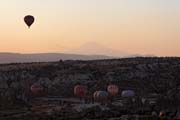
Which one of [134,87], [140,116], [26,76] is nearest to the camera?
[140,116]

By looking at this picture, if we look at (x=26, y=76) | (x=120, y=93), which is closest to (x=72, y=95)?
(x=120, y=93)

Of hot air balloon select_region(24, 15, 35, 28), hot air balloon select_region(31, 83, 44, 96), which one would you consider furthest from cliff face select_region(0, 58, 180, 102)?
hot air balloon select_region(24, 15, 35, 28)

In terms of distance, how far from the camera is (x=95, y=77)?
77.9m

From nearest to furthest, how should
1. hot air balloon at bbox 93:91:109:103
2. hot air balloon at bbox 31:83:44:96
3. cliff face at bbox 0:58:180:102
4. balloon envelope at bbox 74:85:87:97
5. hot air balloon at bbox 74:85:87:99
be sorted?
hot air balloon at bbox 93:91:109:103 → hot air balloon at bbox 74:85:87:99 → balloon envelope at bbox 74:85:87:97 → hot air balloon at bbox 31:83:44:96 → cliff face at bbox 0:58:180:102

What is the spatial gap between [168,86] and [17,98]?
19359mm

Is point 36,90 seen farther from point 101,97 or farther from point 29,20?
point 101,97

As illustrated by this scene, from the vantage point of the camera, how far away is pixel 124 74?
260ft

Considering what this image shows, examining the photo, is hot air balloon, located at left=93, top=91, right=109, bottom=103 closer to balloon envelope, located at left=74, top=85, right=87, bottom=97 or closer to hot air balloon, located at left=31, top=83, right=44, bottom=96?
balloon envelope, located at left=74, top=85, right=87, bottom=97

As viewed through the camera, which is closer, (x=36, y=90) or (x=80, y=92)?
(x=80, y=92)

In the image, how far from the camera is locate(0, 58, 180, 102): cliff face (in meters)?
67.2

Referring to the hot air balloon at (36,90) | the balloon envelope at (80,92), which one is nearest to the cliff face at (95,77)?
the hot air balloon at (36,90)

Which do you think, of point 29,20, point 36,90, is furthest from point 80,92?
point 29,20

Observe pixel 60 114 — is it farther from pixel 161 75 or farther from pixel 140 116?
pixel 161 75

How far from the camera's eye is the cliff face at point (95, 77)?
220ft
